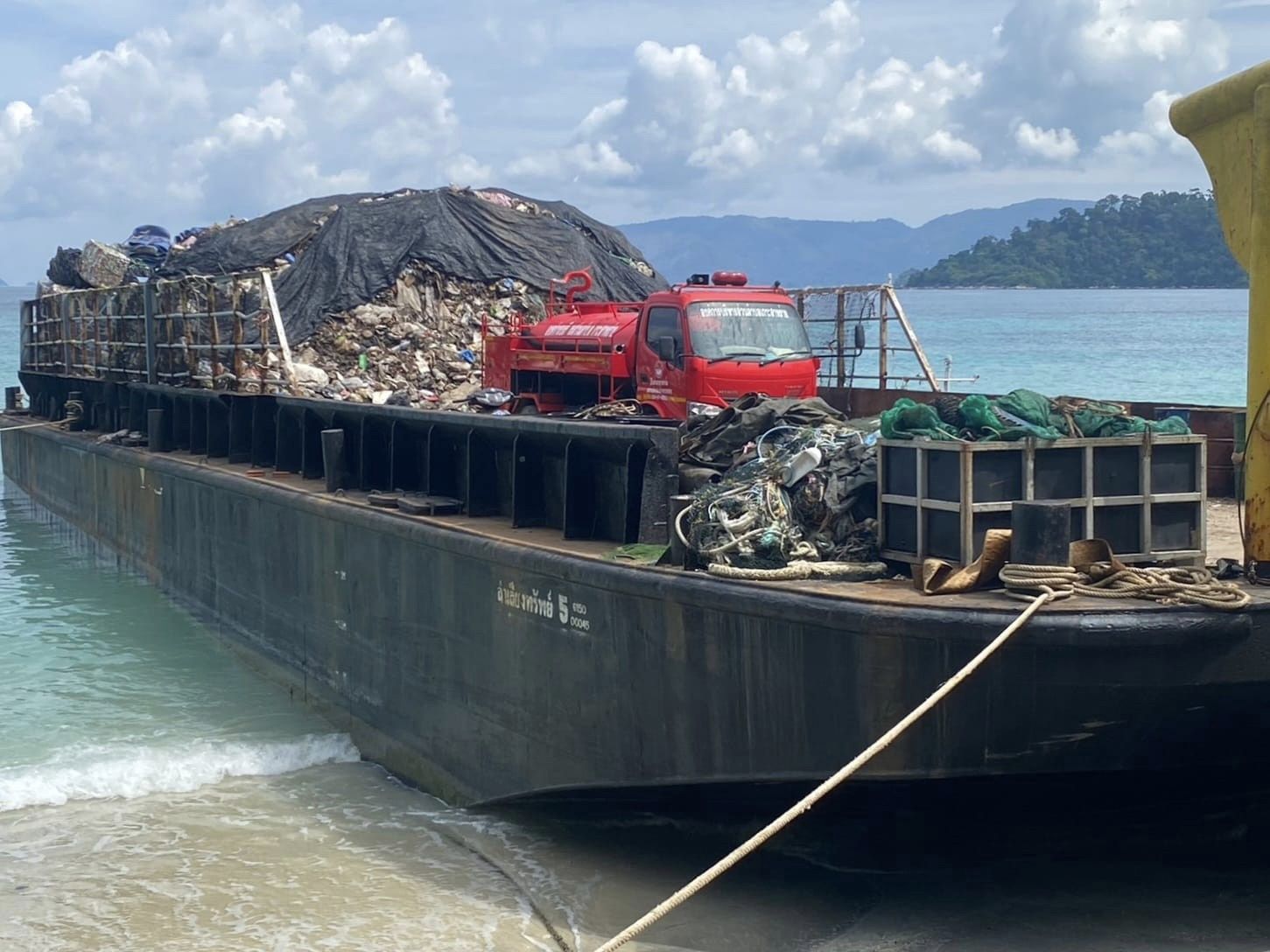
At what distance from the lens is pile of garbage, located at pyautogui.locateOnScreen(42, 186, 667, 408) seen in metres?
20.7

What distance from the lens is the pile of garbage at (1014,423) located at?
273 inches

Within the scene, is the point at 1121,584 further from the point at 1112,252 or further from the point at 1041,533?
the point at 1112,252

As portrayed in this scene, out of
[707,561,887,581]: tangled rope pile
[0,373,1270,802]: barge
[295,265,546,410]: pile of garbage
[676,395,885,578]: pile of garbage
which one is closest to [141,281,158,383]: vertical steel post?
[295,265,546,410]: pile of garbage

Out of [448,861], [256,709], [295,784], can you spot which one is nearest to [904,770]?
[448,861]

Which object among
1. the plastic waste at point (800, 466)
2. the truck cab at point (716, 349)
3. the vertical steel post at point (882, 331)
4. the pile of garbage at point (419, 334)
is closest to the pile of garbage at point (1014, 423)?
the plastic waste at point (800, 466)

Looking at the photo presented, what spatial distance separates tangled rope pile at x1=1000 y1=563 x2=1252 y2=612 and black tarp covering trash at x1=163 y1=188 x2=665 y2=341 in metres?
15.9

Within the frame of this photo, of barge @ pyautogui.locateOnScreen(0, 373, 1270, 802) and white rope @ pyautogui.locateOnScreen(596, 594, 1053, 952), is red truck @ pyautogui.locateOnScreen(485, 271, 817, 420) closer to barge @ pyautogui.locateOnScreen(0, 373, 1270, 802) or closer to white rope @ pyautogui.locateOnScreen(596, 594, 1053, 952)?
barge @ pyautogui.locateOnScreen(0, 373, 1270, 802)

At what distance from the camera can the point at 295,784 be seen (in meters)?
10.5

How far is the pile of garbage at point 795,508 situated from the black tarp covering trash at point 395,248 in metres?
14.0

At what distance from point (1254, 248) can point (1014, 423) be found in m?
1.34

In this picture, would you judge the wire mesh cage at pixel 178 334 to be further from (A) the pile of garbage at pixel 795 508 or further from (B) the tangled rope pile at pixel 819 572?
(B) the tangled rope pile at pixel 819 572

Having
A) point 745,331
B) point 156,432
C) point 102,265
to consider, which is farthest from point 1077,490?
point 102,265

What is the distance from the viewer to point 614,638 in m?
7.88

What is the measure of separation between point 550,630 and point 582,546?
0.63m
